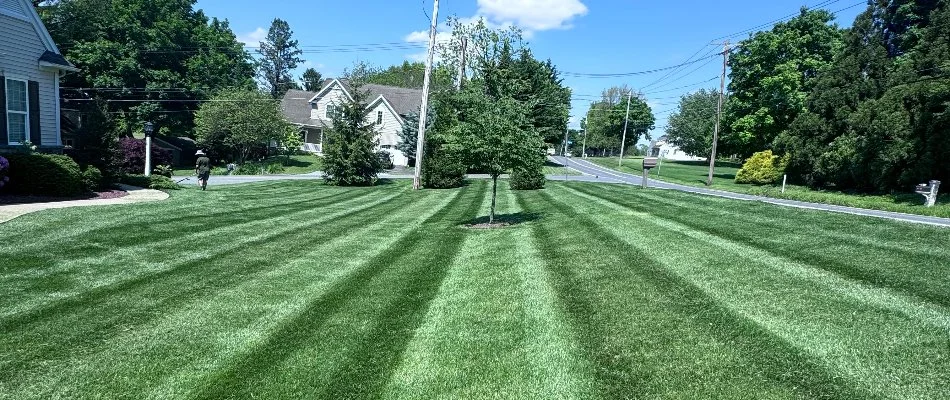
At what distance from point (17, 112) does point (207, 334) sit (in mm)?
15497

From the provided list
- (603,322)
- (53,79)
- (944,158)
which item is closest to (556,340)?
(603,322)

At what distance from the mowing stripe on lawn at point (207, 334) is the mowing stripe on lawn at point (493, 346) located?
170cm

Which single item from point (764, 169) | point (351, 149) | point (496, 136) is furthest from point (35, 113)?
point (764, 169)

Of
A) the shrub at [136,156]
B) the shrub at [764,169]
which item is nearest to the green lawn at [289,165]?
the shrub at [136,156]

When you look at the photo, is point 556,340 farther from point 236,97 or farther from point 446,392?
point 236,97

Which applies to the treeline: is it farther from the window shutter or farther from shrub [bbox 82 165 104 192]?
the window shutter

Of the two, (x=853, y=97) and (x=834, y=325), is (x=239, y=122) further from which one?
(x=853, y=97)

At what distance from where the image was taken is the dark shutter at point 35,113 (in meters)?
16.1

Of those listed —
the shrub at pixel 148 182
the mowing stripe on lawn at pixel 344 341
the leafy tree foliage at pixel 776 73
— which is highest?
the leafy tree foliage at pixel 776 73

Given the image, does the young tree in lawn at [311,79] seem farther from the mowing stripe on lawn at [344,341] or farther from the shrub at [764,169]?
the mowing stripe on lawn at [344,341]

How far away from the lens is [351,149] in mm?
28500

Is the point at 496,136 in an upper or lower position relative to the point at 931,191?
upper

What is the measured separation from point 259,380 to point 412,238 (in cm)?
719

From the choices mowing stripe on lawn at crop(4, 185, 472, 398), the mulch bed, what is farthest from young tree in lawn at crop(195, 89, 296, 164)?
mowing stripe on lawn at crop(4, 185, 472, 398)
